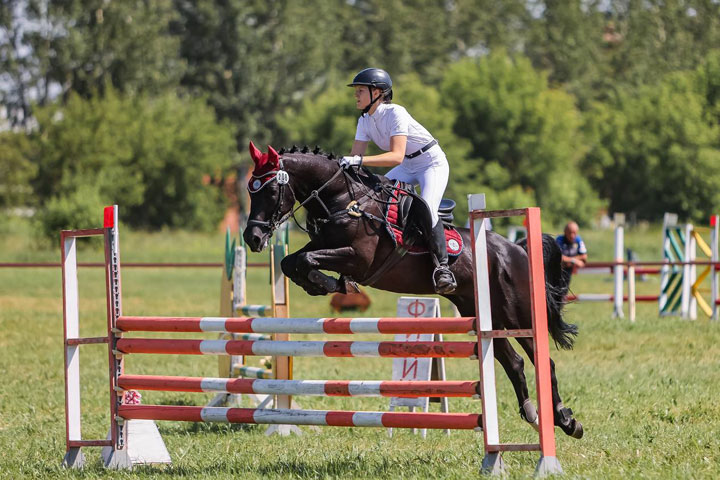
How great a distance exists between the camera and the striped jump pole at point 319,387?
559 centimetres

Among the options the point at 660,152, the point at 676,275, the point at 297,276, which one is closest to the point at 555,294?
the point at 297,276

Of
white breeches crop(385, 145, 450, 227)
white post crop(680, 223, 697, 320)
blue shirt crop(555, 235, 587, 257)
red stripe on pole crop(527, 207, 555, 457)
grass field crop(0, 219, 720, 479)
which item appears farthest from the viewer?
white post crop(680, 223, 697, 320)

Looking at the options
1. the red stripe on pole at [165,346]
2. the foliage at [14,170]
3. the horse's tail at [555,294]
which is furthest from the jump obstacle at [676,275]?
the foliage at [14,170]

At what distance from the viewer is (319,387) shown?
582 cm

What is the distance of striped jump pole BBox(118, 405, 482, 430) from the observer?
5531mm

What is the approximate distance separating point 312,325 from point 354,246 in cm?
114

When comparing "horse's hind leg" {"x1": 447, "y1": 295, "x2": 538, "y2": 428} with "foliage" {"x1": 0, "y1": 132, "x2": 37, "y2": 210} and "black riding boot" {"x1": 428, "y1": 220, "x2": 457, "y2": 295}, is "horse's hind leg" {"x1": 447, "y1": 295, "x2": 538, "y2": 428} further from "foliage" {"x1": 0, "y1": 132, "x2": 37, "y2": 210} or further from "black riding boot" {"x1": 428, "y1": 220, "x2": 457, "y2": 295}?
"foliage" {"x1": 0, "y1": 132, "x2": 37, "y2": 210}

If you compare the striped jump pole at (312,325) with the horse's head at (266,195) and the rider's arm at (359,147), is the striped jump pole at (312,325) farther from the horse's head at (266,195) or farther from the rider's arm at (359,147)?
the rider's arm at (359,147)

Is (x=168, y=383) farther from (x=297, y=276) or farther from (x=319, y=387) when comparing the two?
(x=297, y=276)

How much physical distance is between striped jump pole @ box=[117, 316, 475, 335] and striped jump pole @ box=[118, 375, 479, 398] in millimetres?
311

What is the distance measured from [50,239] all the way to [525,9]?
36.7 m

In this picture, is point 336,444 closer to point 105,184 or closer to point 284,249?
point 284,249

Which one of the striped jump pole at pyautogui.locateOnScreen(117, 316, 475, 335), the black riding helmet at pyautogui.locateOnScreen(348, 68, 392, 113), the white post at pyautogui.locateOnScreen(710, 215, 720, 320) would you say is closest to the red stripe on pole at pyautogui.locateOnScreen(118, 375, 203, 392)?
the striped jump pole at pyautogui.locateOnScreen(117, 316, 475, 335)

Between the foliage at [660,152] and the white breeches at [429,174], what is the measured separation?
43.0 metres
